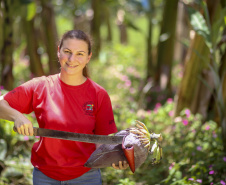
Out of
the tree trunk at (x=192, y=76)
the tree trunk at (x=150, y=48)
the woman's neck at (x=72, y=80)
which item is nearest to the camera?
the woman's neck at (x=72, y=80)

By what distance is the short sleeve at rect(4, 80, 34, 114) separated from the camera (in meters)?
1.84

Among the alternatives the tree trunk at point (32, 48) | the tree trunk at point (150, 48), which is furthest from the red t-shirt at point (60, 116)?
the tree trunk at point (150, 48)

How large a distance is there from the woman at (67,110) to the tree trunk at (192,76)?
2618 mm

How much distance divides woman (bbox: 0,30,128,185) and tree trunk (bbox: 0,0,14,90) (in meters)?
2.70

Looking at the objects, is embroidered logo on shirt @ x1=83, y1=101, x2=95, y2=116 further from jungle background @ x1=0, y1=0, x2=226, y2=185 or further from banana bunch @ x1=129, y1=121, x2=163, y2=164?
jungle background @ x1=0, y1=0, x2=226, y2=185

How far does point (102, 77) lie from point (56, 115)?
599cm

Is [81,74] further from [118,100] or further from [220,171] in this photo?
[118,100]

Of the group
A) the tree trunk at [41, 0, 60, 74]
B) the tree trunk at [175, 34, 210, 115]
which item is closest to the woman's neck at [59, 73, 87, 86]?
the tree trunk at [175, 34, 210, 115]

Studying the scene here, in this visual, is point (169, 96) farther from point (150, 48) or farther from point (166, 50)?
point (150, 48)

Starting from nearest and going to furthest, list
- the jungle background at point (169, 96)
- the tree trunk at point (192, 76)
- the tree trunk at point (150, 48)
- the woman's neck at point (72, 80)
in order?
the woman's neck at point (72, 80), the jungle background at point (169, 96), the tree trunk at point (192, 76), the tree trunk at point (150, 48)

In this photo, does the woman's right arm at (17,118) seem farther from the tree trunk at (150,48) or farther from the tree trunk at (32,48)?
the tree trunk at (150,48)

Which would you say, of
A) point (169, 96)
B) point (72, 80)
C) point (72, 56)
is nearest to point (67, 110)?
point (72, 80)

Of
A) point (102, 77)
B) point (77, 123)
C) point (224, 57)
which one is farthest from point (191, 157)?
point (102, 77)

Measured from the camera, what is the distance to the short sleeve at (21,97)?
6.03 feet
